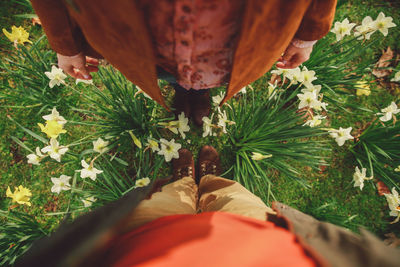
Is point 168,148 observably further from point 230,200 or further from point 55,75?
point 55,75

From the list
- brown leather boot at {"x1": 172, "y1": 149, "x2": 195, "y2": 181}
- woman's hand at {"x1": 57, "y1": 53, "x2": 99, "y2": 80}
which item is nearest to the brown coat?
woman's hand at {"x1": 57, "y1": 53, "x2": 99, "y2": 80}

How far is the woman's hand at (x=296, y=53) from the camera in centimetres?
105

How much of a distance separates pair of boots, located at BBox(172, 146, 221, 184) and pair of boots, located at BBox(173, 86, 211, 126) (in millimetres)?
264

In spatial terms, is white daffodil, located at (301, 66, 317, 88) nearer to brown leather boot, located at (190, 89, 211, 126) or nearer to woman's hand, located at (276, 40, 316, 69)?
woman's hand, located at (276, 40, 316, 69)

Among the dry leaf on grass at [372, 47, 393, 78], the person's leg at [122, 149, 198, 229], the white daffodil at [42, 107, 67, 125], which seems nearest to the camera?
the person's leg at [122, 149, 198, 229]

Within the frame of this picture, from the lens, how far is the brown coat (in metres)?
0.65

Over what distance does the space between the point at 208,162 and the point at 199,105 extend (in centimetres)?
48

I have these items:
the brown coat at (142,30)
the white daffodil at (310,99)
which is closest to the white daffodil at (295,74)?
the white daffodil at (310,99)

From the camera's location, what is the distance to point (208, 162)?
185cm

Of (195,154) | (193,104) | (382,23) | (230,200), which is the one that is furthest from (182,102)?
(382,23)

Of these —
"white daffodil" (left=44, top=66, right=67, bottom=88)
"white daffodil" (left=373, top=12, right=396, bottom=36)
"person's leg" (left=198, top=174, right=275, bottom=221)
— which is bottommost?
Result: "person's leg" (left=198, top=174, right=275, bottom=221)

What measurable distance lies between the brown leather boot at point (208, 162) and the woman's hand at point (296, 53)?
2.99ft

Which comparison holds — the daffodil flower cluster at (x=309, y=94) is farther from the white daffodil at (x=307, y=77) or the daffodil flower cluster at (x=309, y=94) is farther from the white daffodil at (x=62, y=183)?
the white daffodil at (x=62, y=183)

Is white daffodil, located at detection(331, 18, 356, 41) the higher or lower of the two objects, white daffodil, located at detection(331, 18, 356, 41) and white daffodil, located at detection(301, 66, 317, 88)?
the higher
